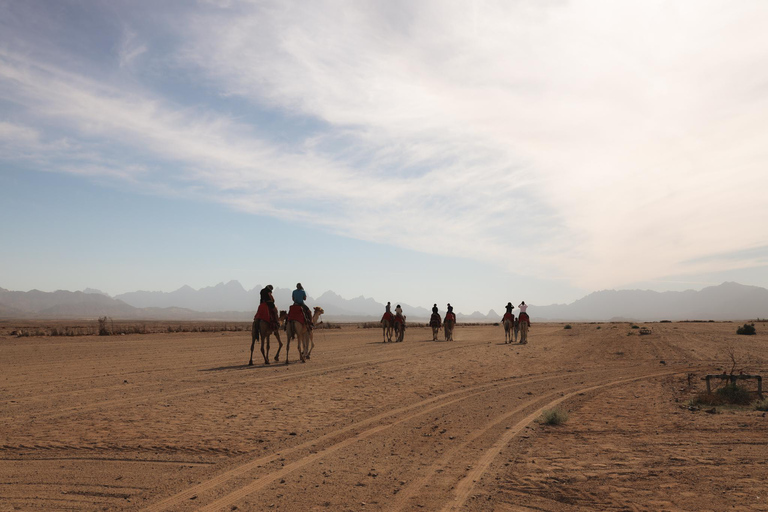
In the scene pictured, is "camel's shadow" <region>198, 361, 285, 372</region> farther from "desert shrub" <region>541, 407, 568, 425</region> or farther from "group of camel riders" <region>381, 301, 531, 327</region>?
"group of camel riders" <region>381, 301, 531, 327</region>

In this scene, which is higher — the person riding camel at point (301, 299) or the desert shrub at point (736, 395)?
the person riding camel at point (301, 299)

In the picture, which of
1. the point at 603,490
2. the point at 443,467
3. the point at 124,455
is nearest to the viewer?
the point at 603,490

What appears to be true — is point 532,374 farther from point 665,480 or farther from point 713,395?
point 665,480

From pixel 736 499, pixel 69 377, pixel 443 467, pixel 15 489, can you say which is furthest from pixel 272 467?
pixel 69 377

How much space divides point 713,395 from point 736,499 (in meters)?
6.90

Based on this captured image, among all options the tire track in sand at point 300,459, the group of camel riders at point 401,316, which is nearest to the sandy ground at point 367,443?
the tire track in sand at point 300,459

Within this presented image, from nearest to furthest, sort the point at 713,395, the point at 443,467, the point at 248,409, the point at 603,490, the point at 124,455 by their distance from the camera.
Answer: the point at 603,490, the point at 443,467, the point at 124,455, the point at 248,409, the point at 713,395

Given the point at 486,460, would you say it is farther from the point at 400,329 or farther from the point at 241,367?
the point at 400,329

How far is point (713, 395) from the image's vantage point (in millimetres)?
11773

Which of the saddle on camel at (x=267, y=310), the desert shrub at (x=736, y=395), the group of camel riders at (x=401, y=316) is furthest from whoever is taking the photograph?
the group of camel riders at (x=401, y=316)

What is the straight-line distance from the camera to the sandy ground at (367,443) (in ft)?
19.7

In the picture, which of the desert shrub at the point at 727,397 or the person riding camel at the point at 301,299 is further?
the person riding camel at the point at 301,299

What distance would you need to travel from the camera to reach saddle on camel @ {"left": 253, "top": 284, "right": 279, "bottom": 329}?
19047 millimetres

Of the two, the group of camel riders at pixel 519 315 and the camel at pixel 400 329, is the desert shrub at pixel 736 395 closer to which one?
the group of camel riders at pixel 519 315
